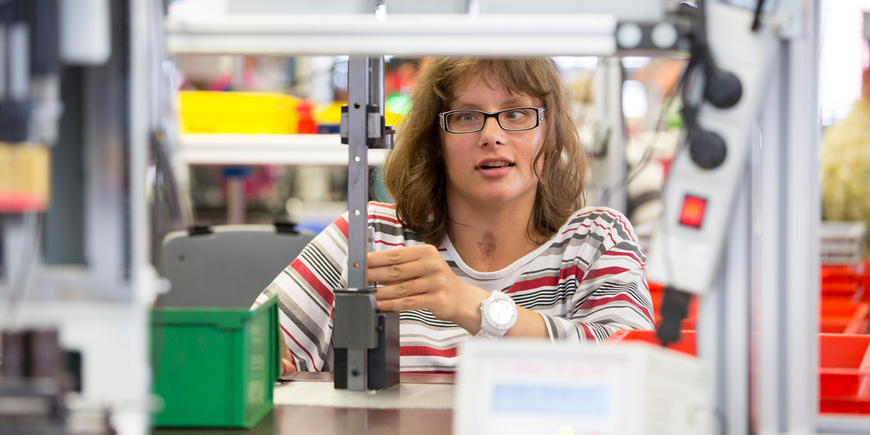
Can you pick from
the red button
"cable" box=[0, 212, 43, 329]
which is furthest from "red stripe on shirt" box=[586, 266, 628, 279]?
"cable" box=[0, 212, 43, 329]

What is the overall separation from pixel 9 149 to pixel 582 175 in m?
1.33

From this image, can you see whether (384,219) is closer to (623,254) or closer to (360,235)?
(623,254)

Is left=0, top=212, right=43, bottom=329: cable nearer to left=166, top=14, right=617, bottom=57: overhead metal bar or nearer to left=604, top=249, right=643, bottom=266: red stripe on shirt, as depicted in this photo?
left=166, top=14, right=617, bottom=57: overhead metal bar

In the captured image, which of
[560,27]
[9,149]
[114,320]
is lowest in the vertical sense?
[114,320]

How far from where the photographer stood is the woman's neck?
1.58 m

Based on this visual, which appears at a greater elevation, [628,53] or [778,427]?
[628,53]

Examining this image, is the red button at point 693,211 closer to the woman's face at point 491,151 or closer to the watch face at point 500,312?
the watch face at point 500,312

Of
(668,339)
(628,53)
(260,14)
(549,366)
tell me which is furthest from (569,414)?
(260,14)

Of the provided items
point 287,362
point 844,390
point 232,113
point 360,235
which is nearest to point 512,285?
point 287,362

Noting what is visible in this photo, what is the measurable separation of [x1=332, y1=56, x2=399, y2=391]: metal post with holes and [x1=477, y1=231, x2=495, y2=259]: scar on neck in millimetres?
609

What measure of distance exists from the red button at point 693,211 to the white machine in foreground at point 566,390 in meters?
0.14

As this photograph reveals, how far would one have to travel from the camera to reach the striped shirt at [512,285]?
1.42 m

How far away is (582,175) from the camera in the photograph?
1.74m

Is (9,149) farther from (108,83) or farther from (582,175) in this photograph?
(582,175)
